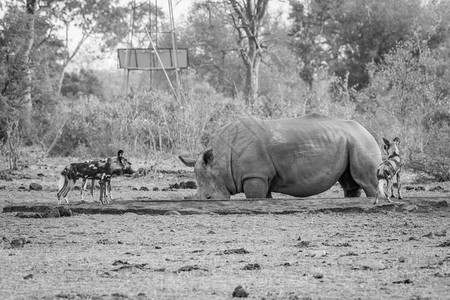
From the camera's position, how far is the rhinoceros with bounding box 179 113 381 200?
46.5ft

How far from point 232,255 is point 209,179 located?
4.92 m

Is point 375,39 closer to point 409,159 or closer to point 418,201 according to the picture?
point 409,159

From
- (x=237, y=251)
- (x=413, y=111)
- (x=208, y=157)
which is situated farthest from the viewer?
(x=413, y=111)

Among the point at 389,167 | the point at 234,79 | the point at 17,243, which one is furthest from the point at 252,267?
the point at 234,79

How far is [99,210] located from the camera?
13.1 meters

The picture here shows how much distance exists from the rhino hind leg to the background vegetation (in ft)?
19.5

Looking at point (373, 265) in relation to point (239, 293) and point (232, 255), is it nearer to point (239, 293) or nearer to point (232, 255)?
point (232, 255)

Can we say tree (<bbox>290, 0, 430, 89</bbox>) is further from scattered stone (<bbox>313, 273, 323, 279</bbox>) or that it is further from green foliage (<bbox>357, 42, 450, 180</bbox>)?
scattered stone (<bbox>313, 273, 323, 279</bbox>)

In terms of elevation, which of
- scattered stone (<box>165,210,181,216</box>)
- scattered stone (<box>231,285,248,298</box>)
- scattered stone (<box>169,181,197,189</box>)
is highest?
scattered stone (<box>231,285,248,298</box>)

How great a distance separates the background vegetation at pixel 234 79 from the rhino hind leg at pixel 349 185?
5.95 metres

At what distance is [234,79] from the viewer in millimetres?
60406

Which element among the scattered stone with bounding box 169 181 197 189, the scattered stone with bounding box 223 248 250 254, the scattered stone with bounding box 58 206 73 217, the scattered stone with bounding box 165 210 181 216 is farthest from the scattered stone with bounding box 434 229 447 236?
the scattered stone with bounding box 169 181 197 189

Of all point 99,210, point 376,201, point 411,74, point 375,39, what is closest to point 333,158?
point 376,201

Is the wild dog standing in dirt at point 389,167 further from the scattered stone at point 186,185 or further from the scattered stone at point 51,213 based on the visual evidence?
the scattered stone at point 186,185
